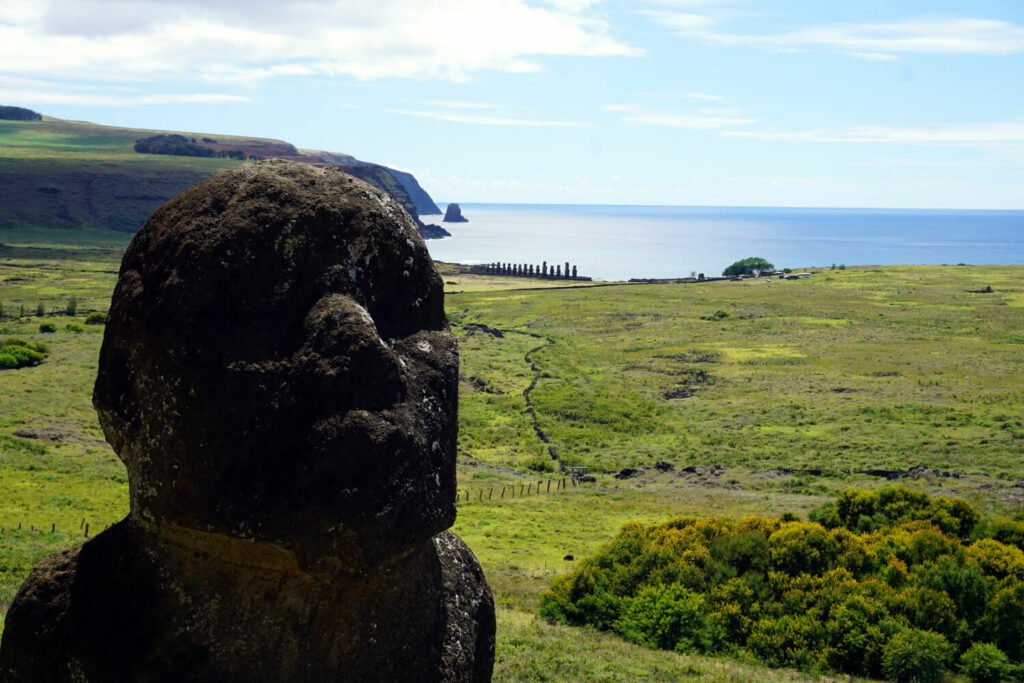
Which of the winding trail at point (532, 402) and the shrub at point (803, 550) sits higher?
the shrub at point (803, 550)

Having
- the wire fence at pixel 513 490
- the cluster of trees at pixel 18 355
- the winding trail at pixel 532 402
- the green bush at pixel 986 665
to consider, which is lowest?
the wire fence at pixel 513 490

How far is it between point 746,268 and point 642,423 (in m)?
98.9

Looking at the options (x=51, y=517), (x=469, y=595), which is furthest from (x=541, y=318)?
(x=469, y=595)

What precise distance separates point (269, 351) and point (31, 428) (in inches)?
1070

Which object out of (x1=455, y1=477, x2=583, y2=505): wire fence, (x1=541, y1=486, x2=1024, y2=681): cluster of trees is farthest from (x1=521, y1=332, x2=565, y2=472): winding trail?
(x1=541, y1=486, x2=1024, y2=681): cluster of trees

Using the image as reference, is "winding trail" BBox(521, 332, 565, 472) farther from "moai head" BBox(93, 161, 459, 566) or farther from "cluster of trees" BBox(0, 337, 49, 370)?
"moai head" BBox(93, 161, 459, 566)

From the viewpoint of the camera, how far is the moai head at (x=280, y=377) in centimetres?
630

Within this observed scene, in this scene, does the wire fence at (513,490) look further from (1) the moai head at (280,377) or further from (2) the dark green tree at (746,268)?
(2) the dark green tree at (746,268)

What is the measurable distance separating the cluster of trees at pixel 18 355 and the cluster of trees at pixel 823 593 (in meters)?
31.5

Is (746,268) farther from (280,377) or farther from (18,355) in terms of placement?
(280,377)

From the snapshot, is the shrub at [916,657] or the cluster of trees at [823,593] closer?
the shrub at [916,657]

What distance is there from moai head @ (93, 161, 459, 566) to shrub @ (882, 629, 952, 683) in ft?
33.6

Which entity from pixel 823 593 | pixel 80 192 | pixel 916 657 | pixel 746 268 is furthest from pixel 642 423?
pixel 80 192

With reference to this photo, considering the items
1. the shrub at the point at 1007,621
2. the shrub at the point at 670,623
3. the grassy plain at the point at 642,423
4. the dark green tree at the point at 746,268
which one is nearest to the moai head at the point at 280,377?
the grassy plain at the point at 642,423
